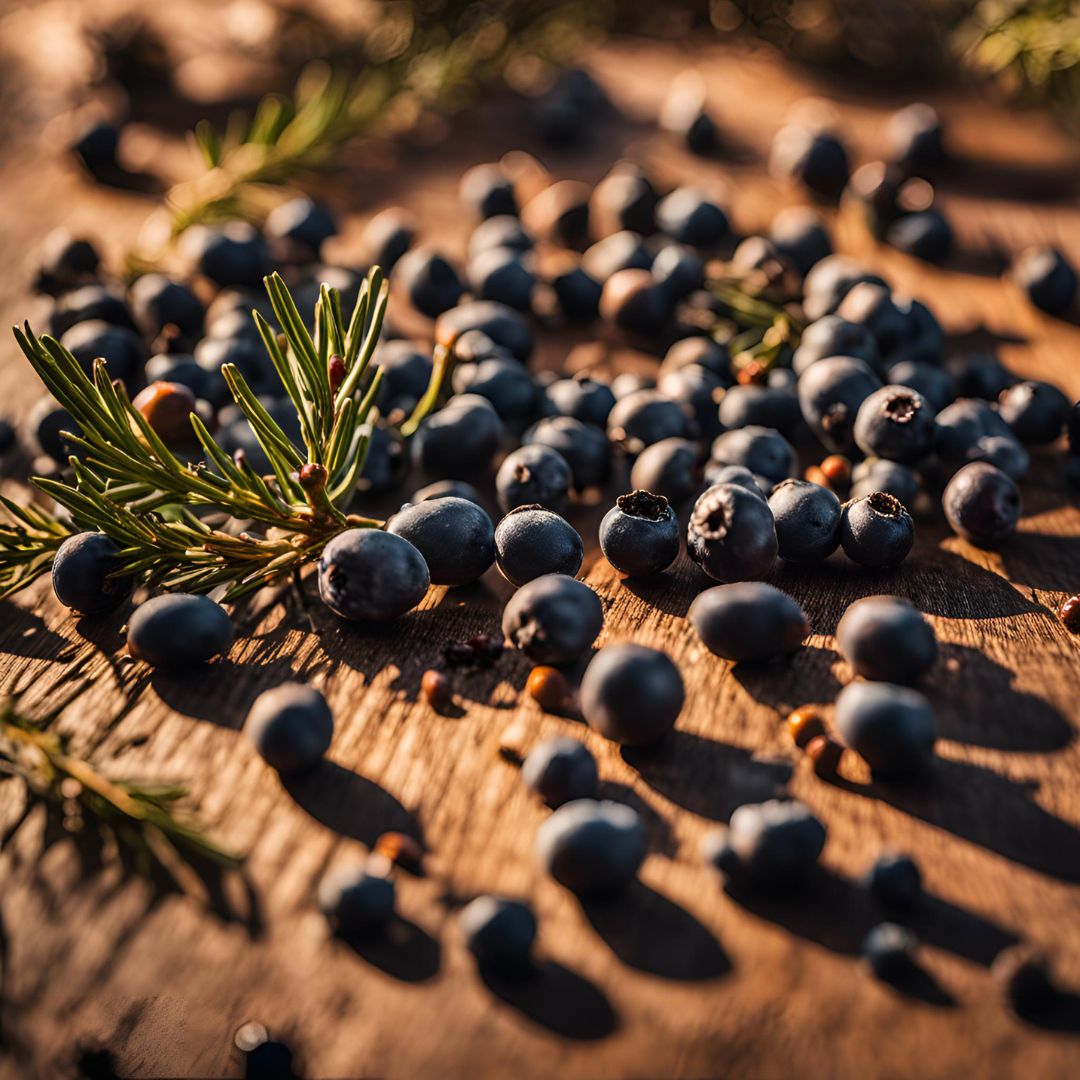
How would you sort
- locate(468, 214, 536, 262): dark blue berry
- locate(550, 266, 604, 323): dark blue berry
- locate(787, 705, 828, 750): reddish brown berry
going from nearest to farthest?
locate(787, 705, 828, 750): reddish brown berry → locate(550, 266, 604, 323): dark blue berry → locate(468, 214, 536, 262): dark blue berry

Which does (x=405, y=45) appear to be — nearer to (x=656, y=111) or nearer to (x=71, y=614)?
(x=656, y=111)

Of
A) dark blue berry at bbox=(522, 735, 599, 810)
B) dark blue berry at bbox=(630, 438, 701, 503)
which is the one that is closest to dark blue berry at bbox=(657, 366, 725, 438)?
dark blue berry at bbox=(630, 438, 701, 503)

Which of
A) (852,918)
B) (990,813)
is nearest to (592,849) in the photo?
(852,918)

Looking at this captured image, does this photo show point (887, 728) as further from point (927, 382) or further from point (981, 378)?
point (981, 378)

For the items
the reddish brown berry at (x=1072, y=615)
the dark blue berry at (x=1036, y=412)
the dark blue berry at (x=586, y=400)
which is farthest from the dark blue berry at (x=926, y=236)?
the reddish brown berry at (x=1072, y=615)

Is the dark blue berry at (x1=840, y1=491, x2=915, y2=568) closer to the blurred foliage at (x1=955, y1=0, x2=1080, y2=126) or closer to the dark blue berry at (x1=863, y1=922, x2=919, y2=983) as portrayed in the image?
the dark blue berry at (x1=863, y1=922, x2=919, y2=983)
